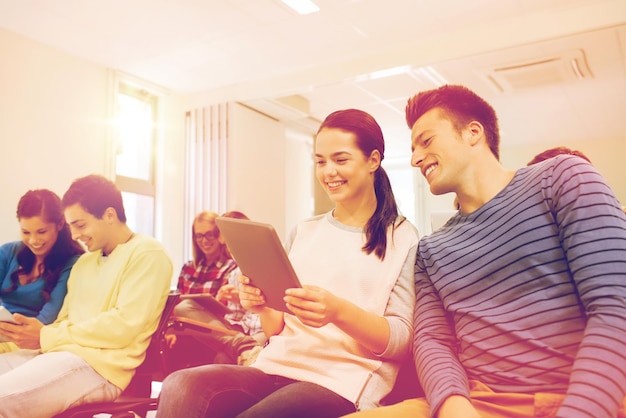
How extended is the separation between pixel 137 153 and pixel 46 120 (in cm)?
106

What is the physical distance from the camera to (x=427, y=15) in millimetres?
3590

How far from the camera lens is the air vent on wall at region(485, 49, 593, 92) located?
426cm

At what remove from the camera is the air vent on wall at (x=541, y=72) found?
4.26 meters

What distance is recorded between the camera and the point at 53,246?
217 centimetres

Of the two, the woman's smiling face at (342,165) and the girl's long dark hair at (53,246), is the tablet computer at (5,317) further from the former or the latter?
the woman's smiling face at (342,165)

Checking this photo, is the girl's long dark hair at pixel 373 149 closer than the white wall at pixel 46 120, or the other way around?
the girl's long dark hair at pixel 373 149

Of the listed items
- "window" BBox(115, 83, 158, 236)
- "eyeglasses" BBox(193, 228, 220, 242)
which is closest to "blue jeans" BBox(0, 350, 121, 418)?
"eyeglasses" BBox(193, 228, 220, 242)

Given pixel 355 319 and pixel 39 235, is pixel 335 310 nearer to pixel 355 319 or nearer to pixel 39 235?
pixel 355 319

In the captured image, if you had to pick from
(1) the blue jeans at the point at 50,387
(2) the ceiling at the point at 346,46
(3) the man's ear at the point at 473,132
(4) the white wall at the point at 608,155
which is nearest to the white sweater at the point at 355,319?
(3) the man's ear at the point at 473,132

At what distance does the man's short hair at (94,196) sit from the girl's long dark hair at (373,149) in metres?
0.98

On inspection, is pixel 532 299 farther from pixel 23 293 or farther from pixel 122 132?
pixel 122 132

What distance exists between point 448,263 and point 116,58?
3902 mm

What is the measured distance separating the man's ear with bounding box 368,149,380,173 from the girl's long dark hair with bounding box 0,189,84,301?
4.74 feet

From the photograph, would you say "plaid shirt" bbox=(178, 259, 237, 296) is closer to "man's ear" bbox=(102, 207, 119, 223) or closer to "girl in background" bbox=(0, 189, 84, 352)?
"girl in background" bbox=(0, 189, 84, 352)
